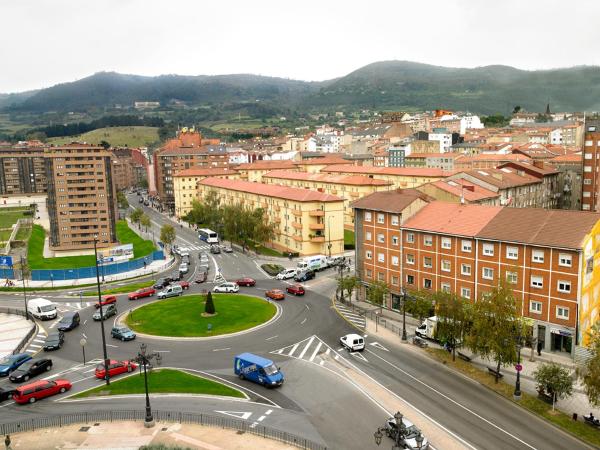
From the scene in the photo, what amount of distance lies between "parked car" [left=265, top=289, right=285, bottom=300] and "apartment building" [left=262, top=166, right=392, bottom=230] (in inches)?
1454

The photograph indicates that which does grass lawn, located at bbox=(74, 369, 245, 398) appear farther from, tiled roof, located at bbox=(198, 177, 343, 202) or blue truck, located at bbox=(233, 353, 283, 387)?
tiled roof, located at bbox=(198, 177, 343, 202)

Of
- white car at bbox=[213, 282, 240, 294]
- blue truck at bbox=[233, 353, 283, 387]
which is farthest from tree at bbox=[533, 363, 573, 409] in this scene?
white car at bbox=[213, 282, 240, 294]

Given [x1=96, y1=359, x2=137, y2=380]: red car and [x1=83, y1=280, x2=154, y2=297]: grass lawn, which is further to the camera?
[x1=83, y1=280, x2=154, y2=297]: grass lawn

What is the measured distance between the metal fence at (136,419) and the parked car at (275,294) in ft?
100

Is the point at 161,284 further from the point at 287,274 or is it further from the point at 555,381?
the point at 555,381

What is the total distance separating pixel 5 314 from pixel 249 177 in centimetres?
9052

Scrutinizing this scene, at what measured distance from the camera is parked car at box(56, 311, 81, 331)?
53688 millimetres

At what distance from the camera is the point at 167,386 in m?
38.1

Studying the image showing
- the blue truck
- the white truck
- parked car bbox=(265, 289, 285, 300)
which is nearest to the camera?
the blue truck

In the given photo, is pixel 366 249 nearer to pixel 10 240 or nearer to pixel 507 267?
pixel 507 267

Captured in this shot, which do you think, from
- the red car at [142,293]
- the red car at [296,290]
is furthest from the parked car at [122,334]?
the red car at [296,290]

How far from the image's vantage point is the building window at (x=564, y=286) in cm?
4374

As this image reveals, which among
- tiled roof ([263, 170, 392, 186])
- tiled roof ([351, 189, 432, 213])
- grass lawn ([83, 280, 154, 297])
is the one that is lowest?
grass lawn ([83, 280, 154, 297])

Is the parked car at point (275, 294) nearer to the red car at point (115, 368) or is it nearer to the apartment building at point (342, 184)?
the red car at point (115, 368)
